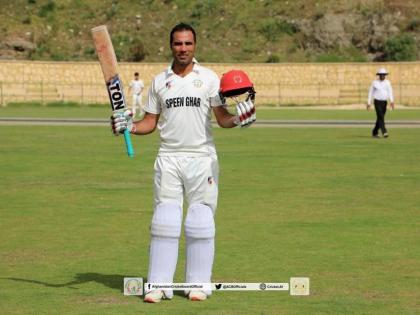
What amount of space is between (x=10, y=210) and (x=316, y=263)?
238 inches

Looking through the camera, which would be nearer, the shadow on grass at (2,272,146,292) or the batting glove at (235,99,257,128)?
the batting glove at (235,99,257,128)

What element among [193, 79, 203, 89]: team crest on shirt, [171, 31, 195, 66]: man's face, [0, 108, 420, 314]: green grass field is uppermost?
[171, 31, 195, 66]: man's face

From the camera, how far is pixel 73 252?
12.7 m

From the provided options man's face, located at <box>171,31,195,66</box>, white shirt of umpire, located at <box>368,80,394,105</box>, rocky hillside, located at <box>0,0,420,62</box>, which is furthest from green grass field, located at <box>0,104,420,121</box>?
man's face, located at <box>171,31,195,66</box>

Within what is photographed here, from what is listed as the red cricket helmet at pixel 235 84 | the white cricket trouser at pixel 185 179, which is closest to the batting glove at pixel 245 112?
the red cricket helmet at pixel 235 84

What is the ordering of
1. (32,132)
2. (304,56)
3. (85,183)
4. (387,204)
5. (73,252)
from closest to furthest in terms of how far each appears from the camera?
(73,252), (387,204), (85,183), (32,132), (304,56)

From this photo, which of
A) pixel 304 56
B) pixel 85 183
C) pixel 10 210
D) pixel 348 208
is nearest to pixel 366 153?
pixel 85 183

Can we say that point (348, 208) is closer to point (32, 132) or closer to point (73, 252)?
point (73, 252)

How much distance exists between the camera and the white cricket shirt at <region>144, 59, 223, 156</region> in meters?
9.91

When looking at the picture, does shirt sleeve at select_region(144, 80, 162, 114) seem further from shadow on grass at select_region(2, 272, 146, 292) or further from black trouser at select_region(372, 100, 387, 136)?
black trouser at select_region(372, 100, 387, 136)

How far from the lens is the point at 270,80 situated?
72.9 metres

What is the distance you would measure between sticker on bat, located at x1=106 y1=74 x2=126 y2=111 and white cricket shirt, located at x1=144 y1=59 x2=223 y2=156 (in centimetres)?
46

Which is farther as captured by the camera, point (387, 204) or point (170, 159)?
point (387, 204)

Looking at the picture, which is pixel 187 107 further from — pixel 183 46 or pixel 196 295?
pixel 196 295
